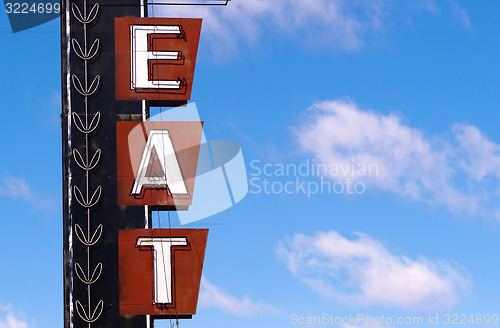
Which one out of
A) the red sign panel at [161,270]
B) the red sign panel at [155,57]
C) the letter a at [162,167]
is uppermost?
the red sign panel at [155,57]

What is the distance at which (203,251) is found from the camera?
21.4 metres

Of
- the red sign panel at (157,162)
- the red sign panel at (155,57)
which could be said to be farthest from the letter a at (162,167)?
the red sign panel at (155,57)

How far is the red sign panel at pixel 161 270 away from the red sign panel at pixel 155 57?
142 inches

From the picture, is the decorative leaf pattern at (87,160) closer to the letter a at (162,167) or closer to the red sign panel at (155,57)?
the red sign panel at (155,57)

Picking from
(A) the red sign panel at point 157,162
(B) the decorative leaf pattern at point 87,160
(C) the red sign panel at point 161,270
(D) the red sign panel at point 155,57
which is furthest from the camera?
(D) the red sign panel at point 155,57

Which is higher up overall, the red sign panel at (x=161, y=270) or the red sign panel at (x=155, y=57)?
the red sign panel at (x=155, y=57)

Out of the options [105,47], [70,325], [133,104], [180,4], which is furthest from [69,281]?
[180,4]

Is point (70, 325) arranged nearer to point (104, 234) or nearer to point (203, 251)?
point (104, 234)

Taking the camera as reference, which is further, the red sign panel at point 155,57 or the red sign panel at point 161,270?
the red sign panel at point 155,57

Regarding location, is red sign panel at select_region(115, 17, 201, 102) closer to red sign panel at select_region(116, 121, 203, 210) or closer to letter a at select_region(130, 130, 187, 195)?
red sign panel at select_region(116, 121, 203, 210)

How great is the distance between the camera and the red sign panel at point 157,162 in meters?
21.5

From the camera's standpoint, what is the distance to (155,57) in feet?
73.1

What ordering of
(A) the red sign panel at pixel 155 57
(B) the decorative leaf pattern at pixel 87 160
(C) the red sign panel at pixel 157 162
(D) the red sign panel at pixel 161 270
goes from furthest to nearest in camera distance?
(A) the red sign panel at pixel 155 57, (C) the red sign panel at pixel 157 162, (D) the red sign panel at pixel 161 270, (B) the decorative leaf pattern at pixel 87 160

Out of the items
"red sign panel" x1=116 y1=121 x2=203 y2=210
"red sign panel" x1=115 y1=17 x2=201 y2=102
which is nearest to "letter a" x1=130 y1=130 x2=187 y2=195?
"red sign panel" x1=116 y1=121 x2=203 y2=210
